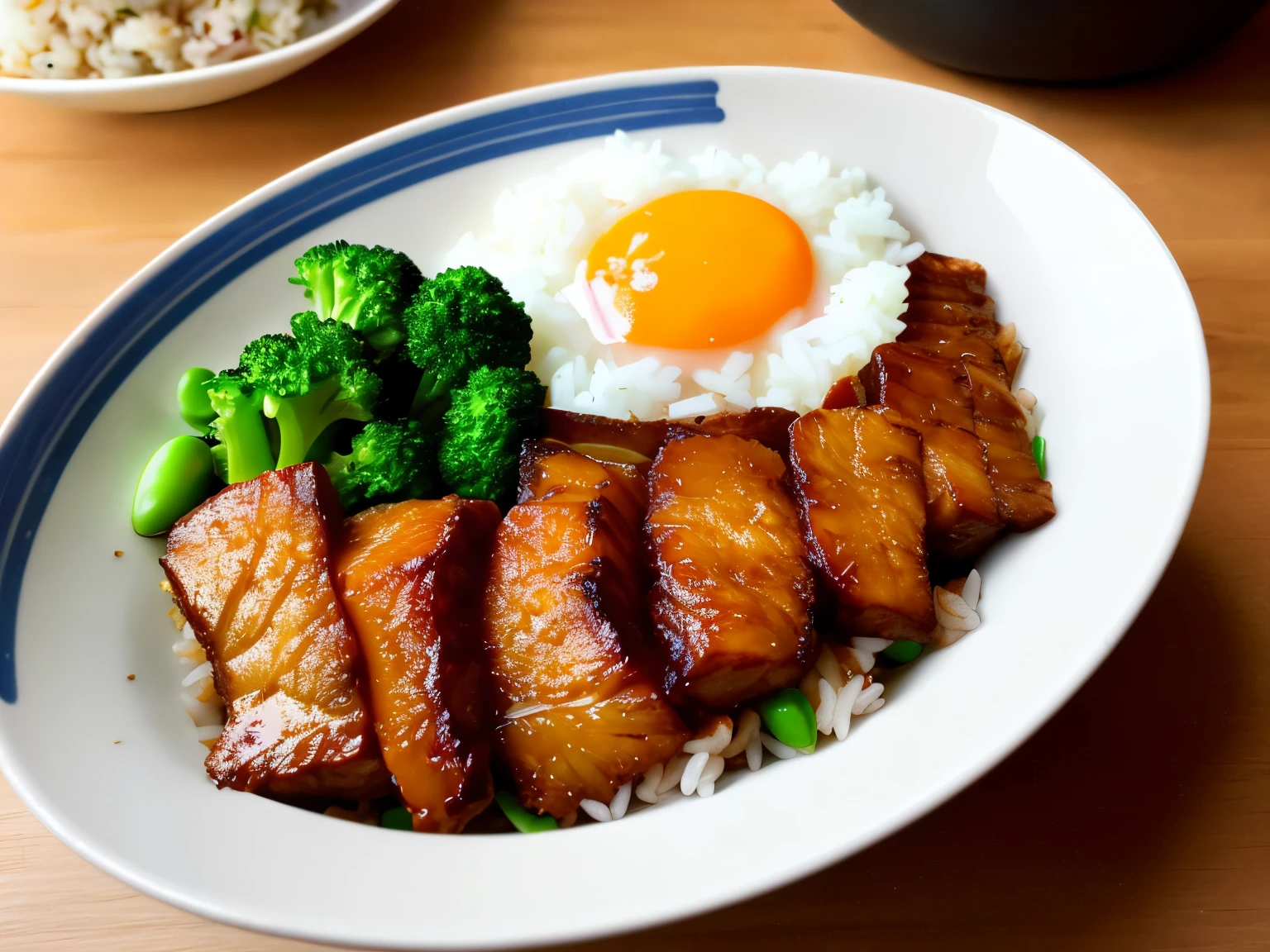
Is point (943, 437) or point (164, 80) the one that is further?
point (164, 80)

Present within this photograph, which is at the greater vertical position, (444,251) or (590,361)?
(444,251)

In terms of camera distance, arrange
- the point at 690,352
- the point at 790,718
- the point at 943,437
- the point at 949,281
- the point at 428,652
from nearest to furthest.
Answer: the point at 428,652 < the point at 790,718 < the point at 943,437 < the point at 949,281 < the point at 690,352

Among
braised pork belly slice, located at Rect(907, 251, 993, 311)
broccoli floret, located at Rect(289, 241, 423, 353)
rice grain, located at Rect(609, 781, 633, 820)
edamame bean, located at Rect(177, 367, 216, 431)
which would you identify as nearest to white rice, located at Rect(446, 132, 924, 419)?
braised pork belly slice, located at Rect(907, 251, 993, 311)

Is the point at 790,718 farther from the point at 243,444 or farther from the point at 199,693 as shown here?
the point at 243,444

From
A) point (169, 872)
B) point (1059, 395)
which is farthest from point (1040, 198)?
point (169, 872)

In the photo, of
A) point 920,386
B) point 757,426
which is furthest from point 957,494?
point 757,426

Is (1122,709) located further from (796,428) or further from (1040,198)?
A: (1040,198)
